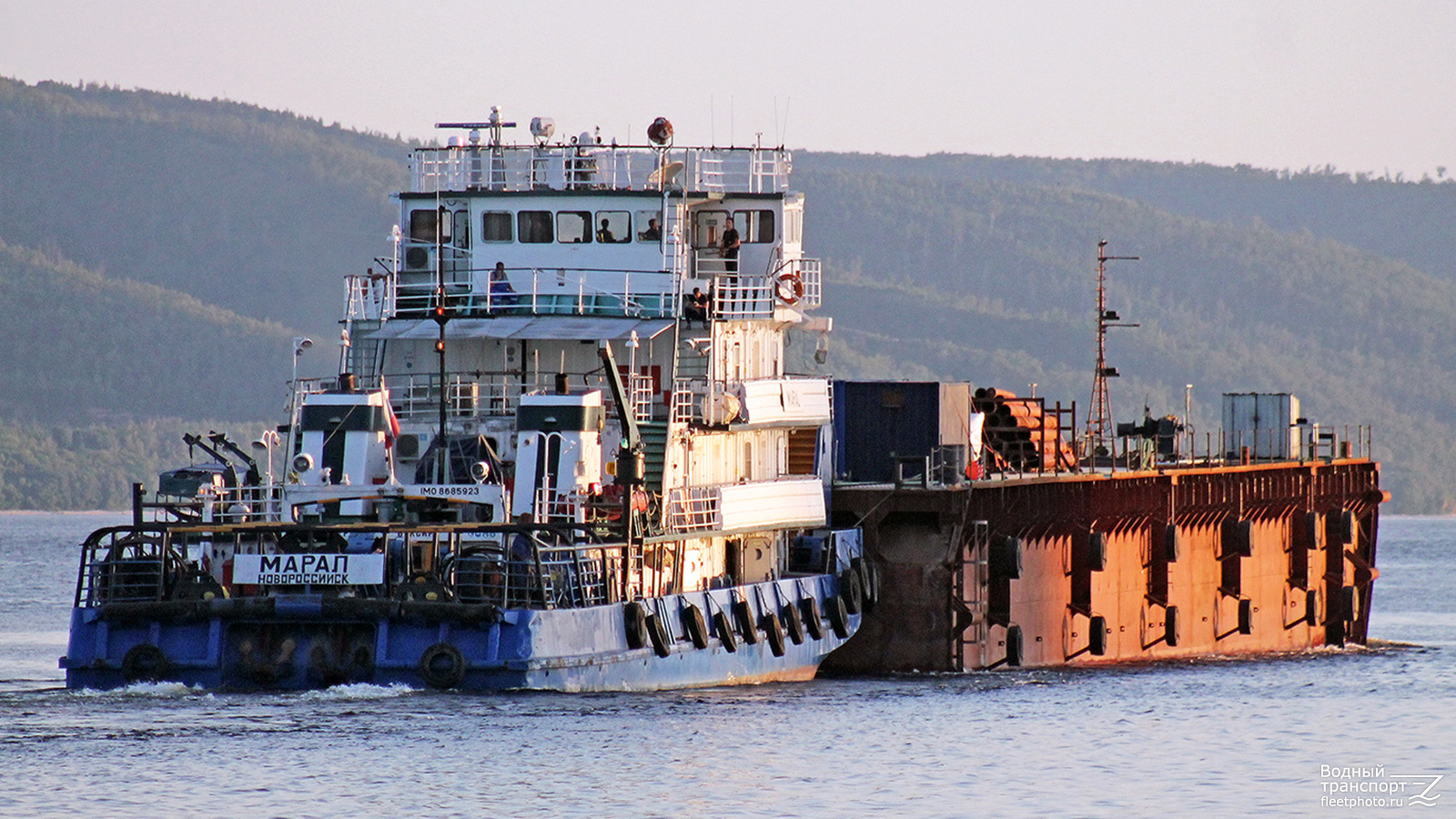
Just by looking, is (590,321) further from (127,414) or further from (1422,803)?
(127,414)

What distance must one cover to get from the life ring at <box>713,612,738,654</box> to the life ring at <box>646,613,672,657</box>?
182 centimetres

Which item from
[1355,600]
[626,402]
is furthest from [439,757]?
[1355,600]

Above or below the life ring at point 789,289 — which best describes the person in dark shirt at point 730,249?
above

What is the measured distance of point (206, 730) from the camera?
32656mm

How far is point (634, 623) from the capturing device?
36.2 m

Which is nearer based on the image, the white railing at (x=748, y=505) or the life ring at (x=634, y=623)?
the life ring at (x=634, y=623)

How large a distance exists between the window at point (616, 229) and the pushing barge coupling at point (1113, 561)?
621cm

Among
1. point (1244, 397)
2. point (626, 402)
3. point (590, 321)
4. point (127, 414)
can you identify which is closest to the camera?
point (626, 402)

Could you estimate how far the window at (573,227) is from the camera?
142ft

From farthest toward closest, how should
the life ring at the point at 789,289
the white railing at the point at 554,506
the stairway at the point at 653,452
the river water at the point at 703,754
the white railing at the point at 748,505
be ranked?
the life ring at the point at 789,289
the white railing at the point at 748,505
the stairway at the point at 653,452
the white railing at the point at 554,506
the river water at the point at 703,754

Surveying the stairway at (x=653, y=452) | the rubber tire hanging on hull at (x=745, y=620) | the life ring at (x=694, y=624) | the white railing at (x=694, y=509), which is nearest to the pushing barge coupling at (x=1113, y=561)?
the rubber tire hanging on hull at (x=745, y=620)

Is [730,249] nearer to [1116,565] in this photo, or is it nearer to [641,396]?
[641,396]

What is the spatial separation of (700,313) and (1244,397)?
2854cm

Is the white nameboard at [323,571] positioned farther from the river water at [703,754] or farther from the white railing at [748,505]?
the white railing at [748,505]
